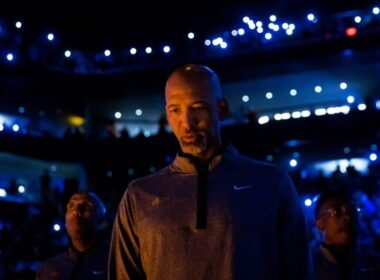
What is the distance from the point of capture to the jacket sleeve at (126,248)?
2.52 m

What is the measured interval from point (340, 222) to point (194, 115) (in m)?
1.96

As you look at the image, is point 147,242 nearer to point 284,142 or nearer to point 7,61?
point 284,142

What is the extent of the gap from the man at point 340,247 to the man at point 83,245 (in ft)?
4.98

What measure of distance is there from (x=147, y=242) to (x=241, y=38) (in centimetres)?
2283

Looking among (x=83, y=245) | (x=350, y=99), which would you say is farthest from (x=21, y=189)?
(x=83, y=245)

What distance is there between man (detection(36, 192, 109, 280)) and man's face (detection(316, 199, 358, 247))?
157 centimetres

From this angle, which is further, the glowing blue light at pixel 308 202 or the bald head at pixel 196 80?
the glowing blue light at pixel 308 202

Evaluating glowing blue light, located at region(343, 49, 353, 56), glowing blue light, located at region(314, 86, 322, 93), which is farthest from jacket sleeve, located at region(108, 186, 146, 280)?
glowing blue light, located at region(314, 86, 322, 93)

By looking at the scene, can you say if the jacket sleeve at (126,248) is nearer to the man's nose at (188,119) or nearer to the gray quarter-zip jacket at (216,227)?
the gray quarter-zip jacket at (216,227)

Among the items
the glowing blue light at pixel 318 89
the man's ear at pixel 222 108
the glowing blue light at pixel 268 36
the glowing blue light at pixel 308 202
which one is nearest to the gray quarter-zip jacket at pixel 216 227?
the man's ear at pixel 222 108

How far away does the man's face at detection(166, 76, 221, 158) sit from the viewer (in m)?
2.53

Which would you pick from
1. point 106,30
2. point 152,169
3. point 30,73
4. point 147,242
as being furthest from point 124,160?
point 147,242

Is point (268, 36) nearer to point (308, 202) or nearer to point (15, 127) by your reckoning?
point (15, 127)

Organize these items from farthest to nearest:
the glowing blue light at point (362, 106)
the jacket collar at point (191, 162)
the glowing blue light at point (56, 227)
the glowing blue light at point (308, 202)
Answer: the glowing blue light at point (362, 106), the glowing blue light at point (56, 227), the glowing blue light at point (308, 202), the jacket collar at point (191, 162)
